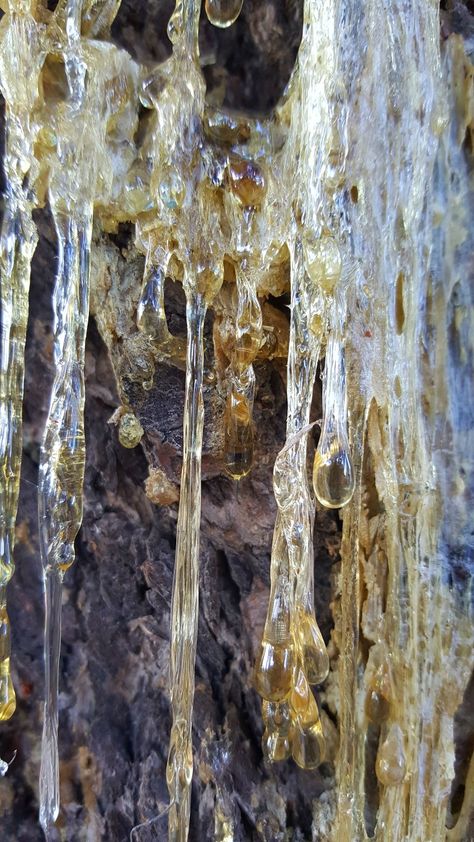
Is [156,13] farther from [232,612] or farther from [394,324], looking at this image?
[232,612]

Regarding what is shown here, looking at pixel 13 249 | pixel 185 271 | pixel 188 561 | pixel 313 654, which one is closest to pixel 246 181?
pixel 185 271

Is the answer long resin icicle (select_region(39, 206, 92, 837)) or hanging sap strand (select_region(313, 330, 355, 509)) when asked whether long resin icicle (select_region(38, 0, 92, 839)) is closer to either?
long resin icicle (select_region(39, 206, 92, 837))

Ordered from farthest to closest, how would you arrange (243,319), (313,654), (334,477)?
(243,319) < (313,654) < (334,477)

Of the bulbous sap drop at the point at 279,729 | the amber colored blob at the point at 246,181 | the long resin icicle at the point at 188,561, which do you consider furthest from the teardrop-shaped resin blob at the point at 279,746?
the amber colored blob at the point at 246,181

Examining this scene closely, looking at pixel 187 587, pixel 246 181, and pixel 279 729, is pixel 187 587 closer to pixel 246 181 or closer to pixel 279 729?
pixel 279 729

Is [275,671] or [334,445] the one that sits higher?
[334,445]

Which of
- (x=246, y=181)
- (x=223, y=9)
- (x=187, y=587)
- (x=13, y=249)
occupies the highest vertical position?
(x=223, y=9)

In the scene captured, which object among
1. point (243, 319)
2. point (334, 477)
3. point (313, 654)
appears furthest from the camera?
point (243, 319)
